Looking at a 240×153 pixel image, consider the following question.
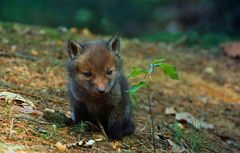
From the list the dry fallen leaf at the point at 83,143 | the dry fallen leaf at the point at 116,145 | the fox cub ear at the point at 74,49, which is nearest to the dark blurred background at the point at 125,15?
the fox cub ear at the point at 74,49

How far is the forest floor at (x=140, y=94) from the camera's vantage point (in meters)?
5.27

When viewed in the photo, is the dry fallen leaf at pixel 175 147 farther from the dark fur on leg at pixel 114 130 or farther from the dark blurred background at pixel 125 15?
the dark blurred background at pixel 125 15

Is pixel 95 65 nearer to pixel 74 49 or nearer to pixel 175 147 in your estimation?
pixel 74 49

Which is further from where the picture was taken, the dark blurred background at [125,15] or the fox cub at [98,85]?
the dark blurred background at [125,15]

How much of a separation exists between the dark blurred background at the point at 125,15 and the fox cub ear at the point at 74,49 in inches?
349

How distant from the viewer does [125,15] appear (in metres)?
18.9

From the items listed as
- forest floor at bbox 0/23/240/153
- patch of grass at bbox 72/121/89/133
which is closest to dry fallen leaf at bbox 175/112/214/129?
forest floor at bbox 0/23/240/153

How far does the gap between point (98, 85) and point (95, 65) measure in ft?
0.67

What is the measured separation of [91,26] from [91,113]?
37.6 ft

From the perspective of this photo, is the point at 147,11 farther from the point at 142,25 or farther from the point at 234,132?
the point at 234,132

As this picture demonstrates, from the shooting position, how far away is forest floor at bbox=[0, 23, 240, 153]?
5270 millimetres

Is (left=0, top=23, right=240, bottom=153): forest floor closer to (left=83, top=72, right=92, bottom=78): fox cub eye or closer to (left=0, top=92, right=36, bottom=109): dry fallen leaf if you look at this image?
(left=0, top=92, right=36, bottom=109): dry fallen leaf

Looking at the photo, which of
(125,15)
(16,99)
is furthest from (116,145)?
(125,15)

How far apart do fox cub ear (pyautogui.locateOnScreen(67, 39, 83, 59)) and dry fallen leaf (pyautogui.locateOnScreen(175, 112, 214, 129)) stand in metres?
2.42
